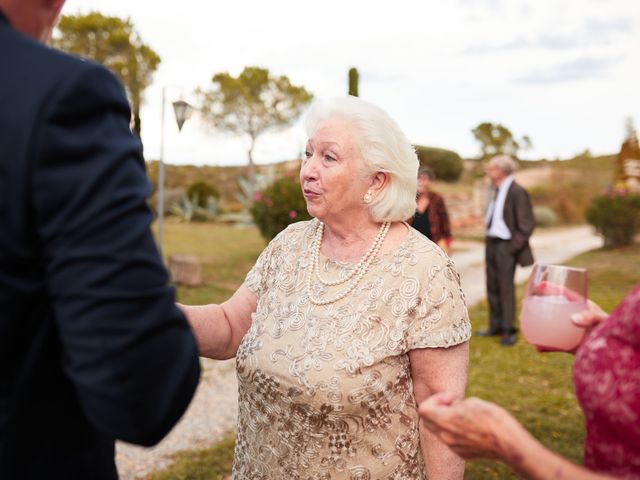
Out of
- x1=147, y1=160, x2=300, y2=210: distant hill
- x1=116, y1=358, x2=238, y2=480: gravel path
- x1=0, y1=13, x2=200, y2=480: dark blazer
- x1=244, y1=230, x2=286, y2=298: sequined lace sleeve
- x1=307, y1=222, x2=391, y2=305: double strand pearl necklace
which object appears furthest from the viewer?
x1=147, y1=160, x2=300, y2=210: distant hill

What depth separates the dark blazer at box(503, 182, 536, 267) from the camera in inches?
312

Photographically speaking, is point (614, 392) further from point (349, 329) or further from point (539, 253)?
point (539, 253)

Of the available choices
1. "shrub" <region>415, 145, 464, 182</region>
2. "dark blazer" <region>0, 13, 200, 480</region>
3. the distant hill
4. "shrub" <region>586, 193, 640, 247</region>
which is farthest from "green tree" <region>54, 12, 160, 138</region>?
"dark blazer" <region>0, 13, 200, 480</region>

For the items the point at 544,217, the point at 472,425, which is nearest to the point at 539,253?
the point at 544,217

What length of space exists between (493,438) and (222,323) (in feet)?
4.37

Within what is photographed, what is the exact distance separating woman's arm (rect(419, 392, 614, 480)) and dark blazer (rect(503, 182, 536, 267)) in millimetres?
6909

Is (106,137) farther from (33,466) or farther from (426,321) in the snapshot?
(426,321)

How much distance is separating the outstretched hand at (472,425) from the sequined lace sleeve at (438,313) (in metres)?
0.69

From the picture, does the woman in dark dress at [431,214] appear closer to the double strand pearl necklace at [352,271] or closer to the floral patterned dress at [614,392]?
the double strand pearl necklace at [352,271]

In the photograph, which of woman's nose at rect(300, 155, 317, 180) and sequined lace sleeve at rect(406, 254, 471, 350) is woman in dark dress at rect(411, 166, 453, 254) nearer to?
woman's nose at rect(300, 155, 317, 180)

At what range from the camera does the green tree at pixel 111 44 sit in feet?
105

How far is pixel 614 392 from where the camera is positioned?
1.28 metres

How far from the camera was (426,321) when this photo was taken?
2127 mm

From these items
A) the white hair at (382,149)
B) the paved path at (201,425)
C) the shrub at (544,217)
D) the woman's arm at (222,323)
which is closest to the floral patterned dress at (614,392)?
the white hair at (382,149)
